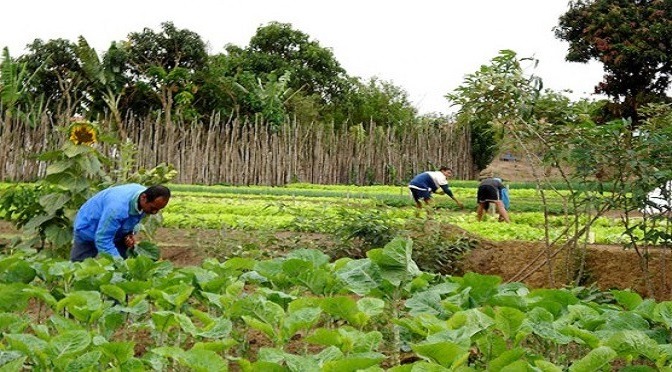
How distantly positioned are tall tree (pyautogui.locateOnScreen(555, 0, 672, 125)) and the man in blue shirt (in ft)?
71.0

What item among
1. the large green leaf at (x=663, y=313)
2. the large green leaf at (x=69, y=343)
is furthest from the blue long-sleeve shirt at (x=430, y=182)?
the large green leaf at (x=69, y=343)

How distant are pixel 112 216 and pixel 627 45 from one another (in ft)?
74.2

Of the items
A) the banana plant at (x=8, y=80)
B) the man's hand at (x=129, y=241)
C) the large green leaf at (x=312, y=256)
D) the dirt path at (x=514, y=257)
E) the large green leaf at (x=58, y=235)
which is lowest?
the dirt path at (x=514, y=257)

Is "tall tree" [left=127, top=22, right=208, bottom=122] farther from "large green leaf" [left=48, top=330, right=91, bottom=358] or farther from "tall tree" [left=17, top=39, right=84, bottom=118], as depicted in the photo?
"large green leaf" [left=48, top=330, right=91, bottom=358]

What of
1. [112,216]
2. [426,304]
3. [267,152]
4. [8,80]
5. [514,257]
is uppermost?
[8,80]

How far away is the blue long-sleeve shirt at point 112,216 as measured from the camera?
23.7 feet

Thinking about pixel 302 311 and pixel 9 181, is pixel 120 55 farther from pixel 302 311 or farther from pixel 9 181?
pixel 302 311

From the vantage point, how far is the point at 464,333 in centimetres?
304

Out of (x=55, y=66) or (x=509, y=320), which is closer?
(x=509, y=320)

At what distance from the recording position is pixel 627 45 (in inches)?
1056

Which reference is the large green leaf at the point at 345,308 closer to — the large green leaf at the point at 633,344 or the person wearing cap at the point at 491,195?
the large green leaf at the point at 633,344

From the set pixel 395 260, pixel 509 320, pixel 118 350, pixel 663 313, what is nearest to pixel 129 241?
pixel 395 260

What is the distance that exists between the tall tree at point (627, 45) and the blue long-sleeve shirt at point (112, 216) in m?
21.7

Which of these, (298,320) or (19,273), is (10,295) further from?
(298,320)
